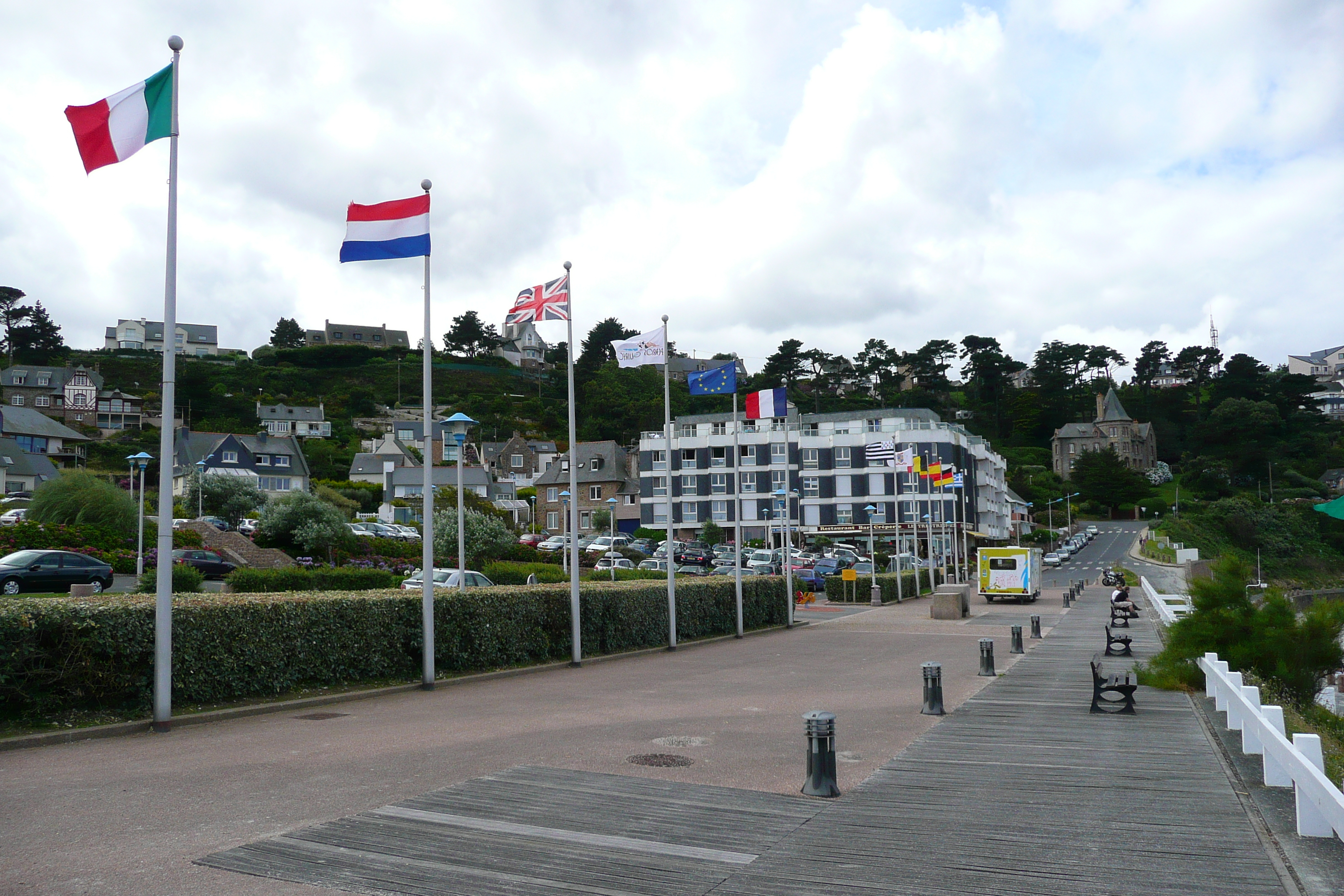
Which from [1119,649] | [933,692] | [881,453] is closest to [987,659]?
[933,692]

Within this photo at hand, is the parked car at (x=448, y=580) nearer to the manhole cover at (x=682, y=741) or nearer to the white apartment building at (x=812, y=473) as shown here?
the manhole cover at (x=682, y=741)

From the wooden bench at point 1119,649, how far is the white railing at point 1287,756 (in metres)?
8.23

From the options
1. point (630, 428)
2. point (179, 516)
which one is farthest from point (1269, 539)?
point (179, 516)

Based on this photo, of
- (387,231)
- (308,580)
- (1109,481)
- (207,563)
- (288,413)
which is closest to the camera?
(387,231)

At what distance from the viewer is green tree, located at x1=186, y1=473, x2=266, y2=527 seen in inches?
2243

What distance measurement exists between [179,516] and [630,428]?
60.1 meters

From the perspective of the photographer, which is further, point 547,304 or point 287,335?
point 287,335

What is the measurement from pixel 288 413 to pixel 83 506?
232ft

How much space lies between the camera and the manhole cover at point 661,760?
365 inches

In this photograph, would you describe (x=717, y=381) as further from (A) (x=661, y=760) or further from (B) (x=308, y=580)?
(B) (x=308, y=580)

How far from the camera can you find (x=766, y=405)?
25.9m

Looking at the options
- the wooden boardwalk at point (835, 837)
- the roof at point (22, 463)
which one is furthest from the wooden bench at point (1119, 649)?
the roof at point (22, 463)

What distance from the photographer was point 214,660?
12055 millimetres

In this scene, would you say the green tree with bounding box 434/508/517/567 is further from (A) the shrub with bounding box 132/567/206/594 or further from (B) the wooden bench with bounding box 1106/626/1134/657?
(B) the wooden bench with bounding box 1106/626/1134/657
